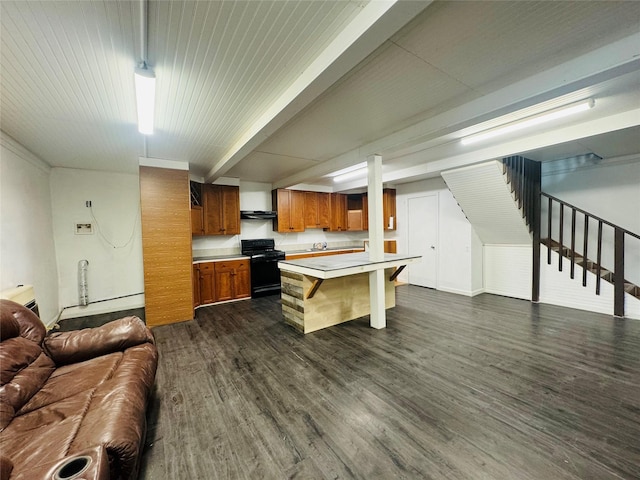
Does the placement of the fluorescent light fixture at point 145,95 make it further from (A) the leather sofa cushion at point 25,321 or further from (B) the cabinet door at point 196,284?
(B) the cabinet door at point 196,284

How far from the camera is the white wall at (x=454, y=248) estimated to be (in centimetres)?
518

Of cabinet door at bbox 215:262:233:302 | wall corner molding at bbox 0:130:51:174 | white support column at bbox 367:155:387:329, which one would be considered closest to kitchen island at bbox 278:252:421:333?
white support column at bbox 367:155:387:329

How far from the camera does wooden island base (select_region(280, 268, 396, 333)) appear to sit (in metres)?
3.52

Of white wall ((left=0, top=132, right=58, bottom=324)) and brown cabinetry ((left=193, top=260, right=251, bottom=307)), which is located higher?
white wall ((left=0, top=132, right=58, bottom=324))

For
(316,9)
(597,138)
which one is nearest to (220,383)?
(316,9)

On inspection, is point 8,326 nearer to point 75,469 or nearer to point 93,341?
point 93,341

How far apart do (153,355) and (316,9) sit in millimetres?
2764

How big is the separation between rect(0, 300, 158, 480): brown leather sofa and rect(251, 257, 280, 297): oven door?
9.74 ft

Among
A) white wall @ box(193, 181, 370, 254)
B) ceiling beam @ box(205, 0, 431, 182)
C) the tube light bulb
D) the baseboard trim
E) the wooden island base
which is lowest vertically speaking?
the baseboard trim

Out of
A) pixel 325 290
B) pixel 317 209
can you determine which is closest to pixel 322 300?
pixel 325 290

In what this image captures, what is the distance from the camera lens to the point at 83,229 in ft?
14.5

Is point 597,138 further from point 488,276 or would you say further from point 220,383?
point 220,383

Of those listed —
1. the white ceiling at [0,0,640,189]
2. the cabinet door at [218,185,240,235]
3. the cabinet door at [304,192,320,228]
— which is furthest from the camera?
the cabinet door at [304,192,320,228]

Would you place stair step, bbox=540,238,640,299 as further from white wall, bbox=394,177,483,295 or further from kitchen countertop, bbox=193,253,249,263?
kitchen countertop, bbox=193,253,249,263
